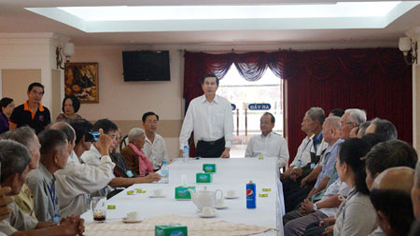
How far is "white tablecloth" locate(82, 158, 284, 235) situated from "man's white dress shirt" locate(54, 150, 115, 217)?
0.18 metres

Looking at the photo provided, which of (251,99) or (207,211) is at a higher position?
(251,99)

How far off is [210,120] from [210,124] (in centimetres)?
5

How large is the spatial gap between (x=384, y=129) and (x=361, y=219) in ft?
4.54

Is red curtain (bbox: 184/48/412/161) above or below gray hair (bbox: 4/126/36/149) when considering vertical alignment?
above

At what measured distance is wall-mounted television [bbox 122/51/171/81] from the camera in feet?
35.2

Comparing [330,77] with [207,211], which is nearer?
[207,211]

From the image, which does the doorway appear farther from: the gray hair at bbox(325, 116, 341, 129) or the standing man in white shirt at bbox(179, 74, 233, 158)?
the gray hair at bbox(325, 116, 341, 129)

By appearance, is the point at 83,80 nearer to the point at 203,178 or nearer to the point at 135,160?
the point at 135,160

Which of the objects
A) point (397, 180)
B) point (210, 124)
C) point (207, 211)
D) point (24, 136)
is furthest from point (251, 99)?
point (397, 180)

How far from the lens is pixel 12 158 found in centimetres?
259

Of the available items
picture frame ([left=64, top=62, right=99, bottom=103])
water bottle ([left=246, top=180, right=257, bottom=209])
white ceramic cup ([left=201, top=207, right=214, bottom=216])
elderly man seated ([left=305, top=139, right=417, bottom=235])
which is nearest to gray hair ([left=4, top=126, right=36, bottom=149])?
white ceramic cup ([left=201, top=207, right=214, bottom=216])

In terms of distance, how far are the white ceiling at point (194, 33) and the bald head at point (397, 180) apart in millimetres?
4721

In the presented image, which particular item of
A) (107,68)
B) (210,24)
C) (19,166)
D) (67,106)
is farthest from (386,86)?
(19,166)

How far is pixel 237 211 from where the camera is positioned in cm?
352
